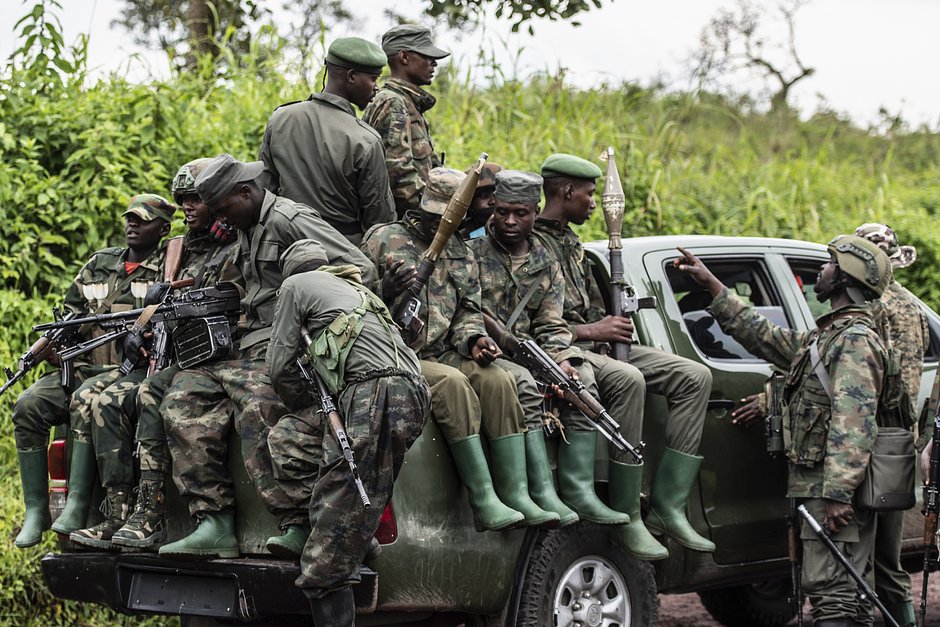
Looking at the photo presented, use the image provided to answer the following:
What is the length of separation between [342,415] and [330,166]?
61.3 inches

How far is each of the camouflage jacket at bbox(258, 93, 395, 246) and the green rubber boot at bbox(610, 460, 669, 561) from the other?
155 cm

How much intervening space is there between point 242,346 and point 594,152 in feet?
24.7

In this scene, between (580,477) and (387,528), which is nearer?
(387,528)

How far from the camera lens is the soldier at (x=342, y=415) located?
Result: 424 cm

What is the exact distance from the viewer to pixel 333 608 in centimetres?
425

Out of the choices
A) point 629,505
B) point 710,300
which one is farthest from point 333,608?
point 710,300

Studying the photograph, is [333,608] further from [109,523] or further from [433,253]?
[433,253]

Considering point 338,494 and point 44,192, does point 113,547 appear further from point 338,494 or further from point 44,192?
point 44,192

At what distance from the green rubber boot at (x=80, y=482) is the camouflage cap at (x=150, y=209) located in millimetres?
1419

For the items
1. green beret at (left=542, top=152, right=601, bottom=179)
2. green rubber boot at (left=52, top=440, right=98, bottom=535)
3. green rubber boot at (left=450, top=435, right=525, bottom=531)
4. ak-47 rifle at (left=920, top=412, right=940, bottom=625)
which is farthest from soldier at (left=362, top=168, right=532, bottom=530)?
ak-47 rifle at (left=920, top=412, right=940, bottom=625)

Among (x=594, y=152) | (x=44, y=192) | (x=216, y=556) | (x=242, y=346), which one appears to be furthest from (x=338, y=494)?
(x=594, y=152)

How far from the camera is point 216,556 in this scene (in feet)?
14.7

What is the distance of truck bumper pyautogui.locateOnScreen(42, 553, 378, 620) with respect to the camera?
4340mm

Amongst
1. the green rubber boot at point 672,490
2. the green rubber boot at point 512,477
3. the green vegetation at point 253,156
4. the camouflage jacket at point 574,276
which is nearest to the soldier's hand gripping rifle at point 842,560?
the green rubber boot at point 672,490
